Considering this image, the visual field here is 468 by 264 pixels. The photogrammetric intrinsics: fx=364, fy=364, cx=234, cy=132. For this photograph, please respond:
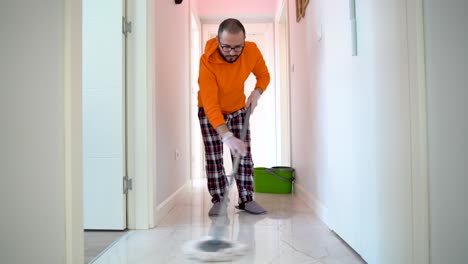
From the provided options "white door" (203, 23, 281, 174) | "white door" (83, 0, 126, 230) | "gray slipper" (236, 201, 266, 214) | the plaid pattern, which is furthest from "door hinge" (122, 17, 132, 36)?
"white door" (203, 23, 281, 174)

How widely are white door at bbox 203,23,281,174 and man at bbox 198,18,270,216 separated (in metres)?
2.59

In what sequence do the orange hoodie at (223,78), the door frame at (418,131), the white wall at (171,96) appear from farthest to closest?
the white wall at (171,96) → the orange hoodie at (223,78) → the door frame at (418,131)

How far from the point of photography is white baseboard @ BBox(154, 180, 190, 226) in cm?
211

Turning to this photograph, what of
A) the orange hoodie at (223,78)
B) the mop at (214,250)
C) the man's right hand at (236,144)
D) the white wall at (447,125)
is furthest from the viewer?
the orange hoodie at (223,78)

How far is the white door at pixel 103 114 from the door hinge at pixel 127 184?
0.02 meters

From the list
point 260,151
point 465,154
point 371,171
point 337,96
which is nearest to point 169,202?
point 337,96

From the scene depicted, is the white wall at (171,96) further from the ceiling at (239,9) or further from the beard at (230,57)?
the ceiling at (239,9)

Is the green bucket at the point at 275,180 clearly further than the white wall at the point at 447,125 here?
Yes

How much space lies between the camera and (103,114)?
1.91m

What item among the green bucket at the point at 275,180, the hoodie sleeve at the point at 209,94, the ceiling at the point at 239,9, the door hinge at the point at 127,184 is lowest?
the green bucket at the point at 275,180

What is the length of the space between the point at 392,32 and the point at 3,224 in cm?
110

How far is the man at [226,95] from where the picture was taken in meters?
2.01

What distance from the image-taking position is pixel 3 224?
2.54 ft

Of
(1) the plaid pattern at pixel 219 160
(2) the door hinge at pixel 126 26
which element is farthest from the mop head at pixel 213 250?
(2) the door hinge at pixel 126 26
